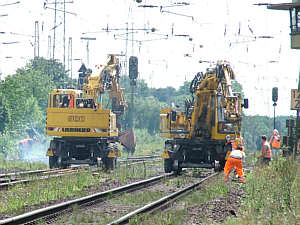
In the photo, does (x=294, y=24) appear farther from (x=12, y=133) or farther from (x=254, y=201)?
(x=254, y=201)

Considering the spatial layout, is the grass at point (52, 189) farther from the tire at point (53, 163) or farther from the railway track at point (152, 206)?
the tire at point (53, 163)

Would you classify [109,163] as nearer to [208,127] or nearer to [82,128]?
[82,128]

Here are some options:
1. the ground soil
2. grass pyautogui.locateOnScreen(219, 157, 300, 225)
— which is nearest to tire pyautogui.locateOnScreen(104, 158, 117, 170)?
grass pyautogui.locateOnScreen(219, 157, 300, 225)

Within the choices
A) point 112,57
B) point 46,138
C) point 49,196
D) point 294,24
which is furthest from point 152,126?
point 49,196

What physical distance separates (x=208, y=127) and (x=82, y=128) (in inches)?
193

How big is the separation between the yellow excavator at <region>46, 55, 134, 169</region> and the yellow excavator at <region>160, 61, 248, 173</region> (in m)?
2.52

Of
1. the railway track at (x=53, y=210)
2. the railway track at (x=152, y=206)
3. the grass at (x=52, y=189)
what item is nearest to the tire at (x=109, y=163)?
the grass at (x=52, y=189)

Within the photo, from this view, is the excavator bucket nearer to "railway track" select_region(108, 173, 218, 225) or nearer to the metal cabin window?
the metal cabin window

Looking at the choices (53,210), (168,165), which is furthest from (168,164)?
(53,210)

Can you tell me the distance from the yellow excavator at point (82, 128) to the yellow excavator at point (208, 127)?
2520mm

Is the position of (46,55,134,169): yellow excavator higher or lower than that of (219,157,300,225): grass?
higher

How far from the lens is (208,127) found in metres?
27.5

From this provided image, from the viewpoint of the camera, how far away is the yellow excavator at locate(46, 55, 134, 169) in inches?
1105

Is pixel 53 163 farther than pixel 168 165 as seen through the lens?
Yes
